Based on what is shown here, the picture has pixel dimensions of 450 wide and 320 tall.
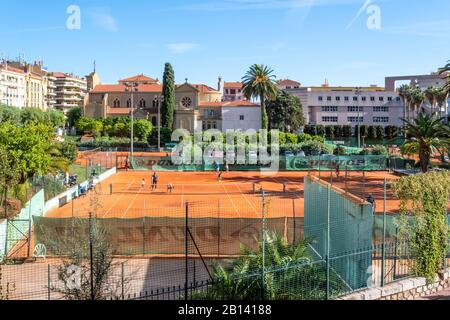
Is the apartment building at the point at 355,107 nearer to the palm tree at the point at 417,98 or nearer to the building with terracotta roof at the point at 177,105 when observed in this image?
the palm tree at the point at 417,98

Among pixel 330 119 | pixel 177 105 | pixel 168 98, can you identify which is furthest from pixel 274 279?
pixel 330 119

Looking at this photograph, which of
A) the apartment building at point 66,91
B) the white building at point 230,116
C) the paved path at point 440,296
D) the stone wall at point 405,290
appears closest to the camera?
the stone wall at point 405,290

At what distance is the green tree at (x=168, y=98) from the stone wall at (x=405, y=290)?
80.1m

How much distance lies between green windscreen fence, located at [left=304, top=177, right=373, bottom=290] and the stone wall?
1.67 ft

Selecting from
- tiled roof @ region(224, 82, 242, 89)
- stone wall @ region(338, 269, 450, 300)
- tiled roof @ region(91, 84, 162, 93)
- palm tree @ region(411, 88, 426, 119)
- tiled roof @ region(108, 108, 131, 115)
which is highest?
tiled roof @ region(224, 82, 242, 89)

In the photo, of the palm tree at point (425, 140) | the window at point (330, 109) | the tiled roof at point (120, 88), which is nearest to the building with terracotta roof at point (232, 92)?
the tiled roof at point (120, 88)

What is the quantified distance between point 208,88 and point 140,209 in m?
91.2

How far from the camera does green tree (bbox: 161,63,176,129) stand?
94688 millimetres

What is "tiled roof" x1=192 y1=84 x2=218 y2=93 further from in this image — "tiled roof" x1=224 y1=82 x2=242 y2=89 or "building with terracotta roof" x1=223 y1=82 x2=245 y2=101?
"tiled roof" x1=224 y1=82 x2=242 y2=89

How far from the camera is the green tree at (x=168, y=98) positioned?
94688 millimetres

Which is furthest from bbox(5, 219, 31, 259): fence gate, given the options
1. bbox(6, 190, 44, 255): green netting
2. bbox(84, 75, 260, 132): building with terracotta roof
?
bbox(84, 75, 260, 132): building with terracotta roof

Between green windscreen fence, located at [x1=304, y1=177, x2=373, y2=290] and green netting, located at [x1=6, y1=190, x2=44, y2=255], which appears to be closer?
green windscreen fence, located at [x1=304, y1=177, x2=373, y2=290]

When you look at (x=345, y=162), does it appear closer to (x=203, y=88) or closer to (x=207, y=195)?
(x=207, y=195)
